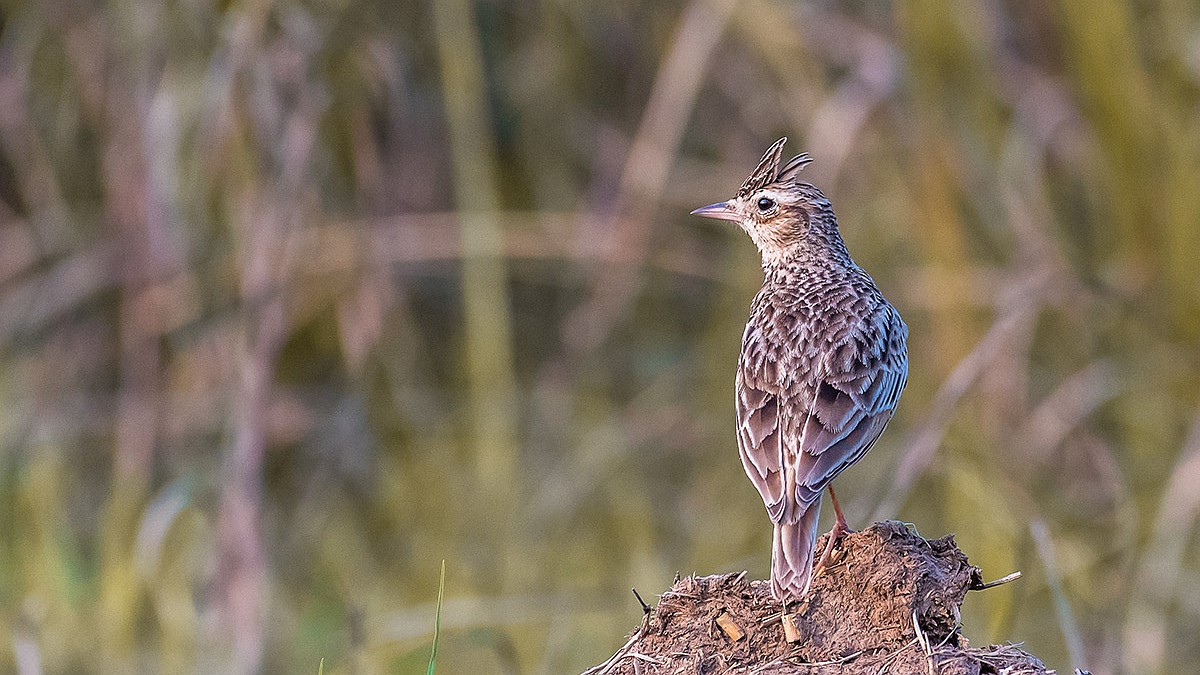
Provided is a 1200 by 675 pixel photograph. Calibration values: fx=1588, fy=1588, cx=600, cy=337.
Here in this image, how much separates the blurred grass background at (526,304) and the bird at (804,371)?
1618 mm

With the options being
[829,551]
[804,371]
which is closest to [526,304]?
[804,371]

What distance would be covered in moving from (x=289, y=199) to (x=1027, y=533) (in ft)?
9.05

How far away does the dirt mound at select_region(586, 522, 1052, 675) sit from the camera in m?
2.43

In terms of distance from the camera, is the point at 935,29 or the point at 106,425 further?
the point at 106,425

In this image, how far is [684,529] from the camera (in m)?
7.03

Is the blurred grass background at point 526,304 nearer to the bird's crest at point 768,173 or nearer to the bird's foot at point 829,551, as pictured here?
the bird's crest at point 768,173

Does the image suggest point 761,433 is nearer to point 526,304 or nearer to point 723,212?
point 723,212

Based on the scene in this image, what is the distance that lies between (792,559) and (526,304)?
6113 millimetres

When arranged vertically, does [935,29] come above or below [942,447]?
above

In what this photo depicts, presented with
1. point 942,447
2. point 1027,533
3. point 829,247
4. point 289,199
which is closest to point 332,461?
point 289,199

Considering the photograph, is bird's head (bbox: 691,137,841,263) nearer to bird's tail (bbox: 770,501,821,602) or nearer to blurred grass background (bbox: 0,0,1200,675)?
bird's tail (bbox: 770,501,821,602)

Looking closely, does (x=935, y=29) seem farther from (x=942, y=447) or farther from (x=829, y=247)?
(x=829, y=247)

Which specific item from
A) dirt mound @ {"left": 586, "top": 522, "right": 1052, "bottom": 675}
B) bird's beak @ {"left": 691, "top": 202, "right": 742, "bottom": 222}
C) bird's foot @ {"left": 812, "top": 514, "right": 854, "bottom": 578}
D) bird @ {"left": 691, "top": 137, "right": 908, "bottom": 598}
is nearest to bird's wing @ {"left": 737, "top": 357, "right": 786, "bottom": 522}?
bird @ {"left": 691, "top": 137, "right": 908, "bottom": 598}

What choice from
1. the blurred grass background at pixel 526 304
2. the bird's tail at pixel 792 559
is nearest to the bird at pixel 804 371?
the bird's tail at pixel 792 559
